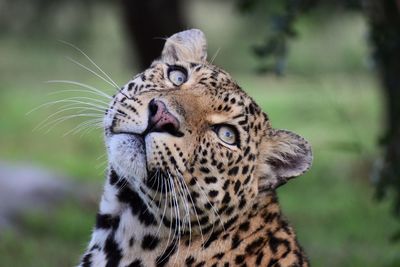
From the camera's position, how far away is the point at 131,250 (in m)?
5.25

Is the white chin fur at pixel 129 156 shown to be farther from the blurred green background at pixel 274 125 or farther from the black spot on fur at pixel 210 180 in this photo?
the blurred green background at pixel 274 125

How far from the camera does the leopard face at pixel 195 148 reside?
502 centimetres

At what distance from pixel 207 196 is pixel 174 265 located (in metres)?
0.40

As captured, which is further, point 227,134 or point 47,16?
point 47,16

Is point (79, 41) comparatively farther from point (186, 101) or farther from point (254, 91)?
point (186, 101)

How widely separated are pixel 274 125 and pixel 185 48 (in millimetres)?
12724

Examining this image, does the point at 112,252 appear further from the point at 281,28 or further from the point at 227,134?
the point at 281,28

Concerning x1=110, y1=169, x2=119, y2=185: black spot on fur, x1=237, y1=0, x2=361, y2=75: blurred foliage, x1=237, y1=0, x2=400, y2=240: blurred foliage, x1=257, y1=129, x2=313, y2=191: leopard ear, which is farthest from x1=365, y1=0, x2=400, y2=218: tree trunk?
x1=110, y1=169, x2=119, y2=185: black spot on fur

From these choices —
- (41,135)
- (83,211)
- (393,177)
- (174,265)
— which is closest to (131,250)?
(174,265)

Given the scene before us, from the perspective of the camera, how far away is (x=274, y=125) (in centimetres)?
1855

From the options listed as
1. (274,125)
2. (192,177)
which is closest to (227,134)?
(192,177)

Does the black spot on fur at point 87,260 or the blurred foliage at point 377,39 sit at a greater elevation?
the blurred foliage at point 377,39

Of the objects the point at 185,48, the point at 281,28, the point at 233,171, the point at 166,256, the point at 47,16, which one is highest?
the point at 47,16

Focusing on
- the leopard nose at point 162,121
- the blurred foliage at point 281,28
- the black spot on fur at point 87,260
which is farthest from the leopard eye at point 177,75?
the blurred foliage at point 281,28
